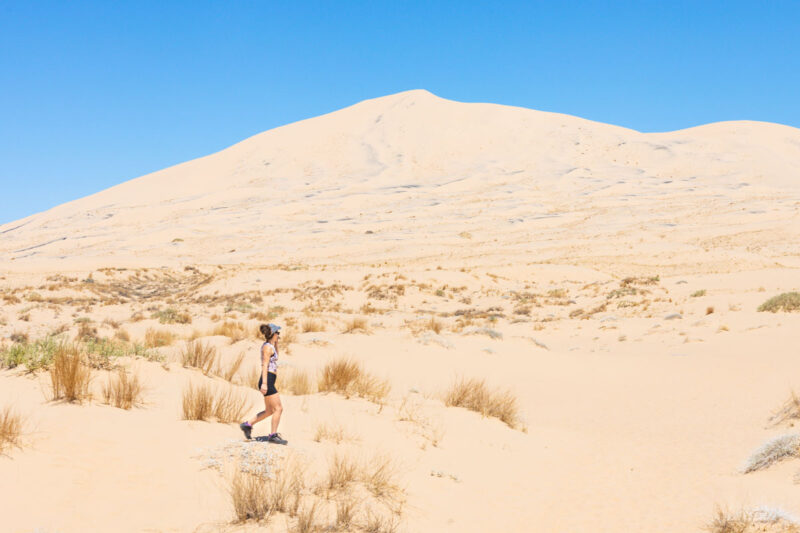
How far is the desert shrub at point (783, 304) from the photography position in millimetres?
16250

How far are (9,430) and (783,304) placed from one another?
18.9 metres

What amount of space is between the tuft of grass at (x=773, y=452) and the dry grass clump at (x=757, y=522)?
63.0 inches

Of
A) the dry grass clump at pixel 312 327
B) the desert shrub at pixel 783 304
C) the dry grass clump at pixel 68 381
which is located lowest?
the desert shrub at pixel 783 304

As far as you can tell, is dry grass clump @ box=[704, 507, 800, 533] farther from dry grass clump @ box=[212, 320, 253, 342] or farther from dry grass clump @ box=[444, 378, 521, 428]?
dry grass clump @ box=[212, 320, 253, 342]

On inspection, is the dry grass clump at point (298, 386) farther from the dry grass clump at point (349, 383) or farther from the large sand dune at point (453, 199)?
the large sand dune at point (453, 199)

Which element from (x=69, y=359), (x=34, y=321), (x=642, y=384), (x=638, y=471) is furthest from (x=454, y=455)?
(x=34, y=321)

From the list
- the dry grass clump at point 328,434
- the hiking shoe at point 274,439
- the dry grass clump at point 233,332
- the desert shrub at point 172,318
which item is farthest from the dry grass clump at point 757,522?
the desert shrub at point 172,318

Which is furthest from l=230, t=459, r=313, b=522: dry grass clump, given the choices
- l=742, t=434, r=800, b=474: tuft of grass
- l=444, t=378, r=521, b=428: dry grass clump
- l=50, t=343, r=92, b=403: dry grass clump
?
l=742, t=434, r=800, b=474: tuft of grass

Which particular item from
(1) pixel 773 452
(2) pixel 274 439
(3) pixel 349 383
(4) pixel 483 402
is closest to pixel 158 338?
(3) pixel 349 383

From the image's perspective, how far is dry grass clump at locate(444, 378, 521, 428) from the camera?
8.04 m

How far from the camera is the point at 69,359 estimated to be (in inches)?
221

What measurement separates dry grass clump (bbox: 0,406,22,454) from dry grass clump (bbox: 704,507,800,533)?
18.0ft

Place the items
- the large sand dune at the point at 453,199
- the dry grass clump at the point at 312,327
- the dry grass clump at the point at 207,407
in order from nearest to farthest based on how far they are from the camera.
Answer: the dry grass clump at the point at 207,407, the dry grass clump at the point at 312,327, the large sand dune at the point at 453,199

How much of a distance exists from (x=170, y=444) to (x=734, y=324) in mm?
15867
